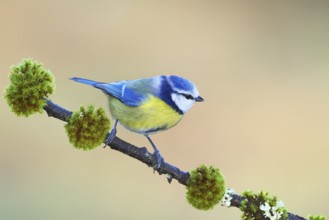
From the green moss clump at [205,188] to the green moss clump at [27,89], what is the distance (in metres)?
0.27

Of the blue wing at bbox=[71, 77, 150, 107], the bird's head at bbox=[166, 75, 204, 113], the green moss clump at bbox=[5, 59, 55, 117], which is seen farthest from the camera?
the blue wing at bbox=[71, 77, 150, 107]

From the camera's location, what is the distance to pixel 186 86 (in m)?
1.01

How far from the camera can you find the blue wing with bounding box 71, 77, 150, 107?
1.13m

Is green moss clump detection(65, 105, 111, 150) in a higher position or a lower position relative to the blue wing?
lower

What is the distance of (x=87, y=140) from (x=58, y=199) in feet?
8.06

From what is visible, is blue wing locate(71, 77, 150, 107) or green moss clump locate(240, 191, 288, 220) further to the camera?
blue wing locate(71, 77, 150, 107)

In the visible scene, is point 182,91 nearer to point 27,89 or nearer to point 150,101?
point 150,101

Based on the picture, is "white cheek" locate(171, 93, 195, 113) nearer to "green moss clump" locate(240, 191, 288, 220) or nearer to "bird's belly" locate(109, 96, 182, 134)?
"bird's belly" locate(109, 96, 182, 134)

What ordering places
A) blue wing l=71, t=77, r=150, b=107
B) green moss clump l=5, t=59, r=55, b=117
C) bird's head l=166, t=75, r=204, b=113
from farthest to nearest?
blue wing l=71, t=77, r=150, b=107, bird's head l=166, t=75, r=204, b=113, green moss clump l=5, t=59, r=55, b=117

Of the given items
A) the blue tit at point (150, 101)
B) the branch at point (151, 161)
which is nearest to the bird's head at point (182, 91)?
the blue tit at point (150, 101)

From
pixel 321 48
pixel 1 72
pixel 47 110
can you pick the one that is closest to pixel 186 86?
pixel 47 110

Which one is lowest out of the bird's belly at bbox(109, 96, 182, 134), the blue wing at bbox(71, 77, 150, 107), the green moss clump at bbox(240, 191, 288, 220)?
the green moss clump at bbox(240, 191, 288, 220)

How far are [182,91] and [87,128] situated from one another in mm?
232

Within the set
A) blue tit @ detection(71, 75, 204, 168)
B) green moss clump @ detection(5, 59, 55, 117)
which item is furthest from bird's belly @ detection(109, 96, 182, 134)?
green moss clump @ detection(5, 59, 55, 117)
